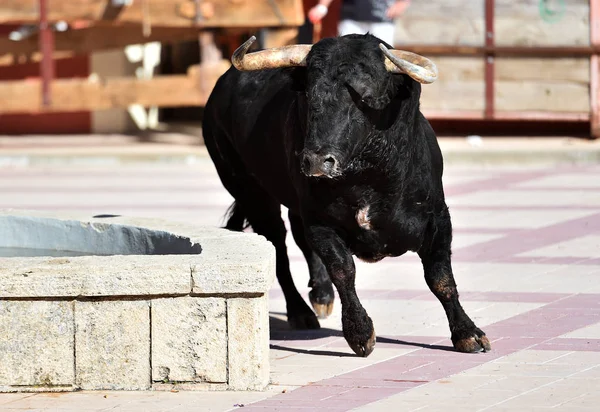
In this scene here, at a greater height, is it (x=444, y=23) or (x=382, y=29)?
(x=382, y=29)

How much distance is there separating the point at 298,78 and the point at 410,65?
604 mm

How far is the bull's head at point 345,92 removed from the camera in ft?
19.5

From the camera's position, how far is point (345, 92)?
6047 mm

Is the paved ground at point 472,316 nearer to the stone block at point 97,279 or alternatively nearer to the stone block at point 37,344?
the stone block at point 37,344

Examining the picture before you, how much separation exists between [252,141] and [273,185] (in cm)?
28

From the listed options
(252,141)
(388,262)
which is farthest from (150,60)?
(252,141)

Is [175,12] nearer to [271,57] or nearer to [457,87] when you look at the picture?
[457,87]

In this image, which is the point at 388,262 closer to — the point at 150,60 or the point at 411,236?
the point at 411,236

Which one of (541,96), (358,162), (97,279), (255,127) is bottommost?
(541,96)

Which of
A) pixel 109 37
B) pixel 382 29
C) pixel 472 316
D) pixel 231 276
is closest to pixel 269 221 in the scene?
pixel 472 316

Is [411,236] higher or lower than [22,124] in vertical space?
higher

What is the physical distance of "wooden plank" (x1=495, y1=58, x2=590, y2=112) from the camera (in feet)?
51.5

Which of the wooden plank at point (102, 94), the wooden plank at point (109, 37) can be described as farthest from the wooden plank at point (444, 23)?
the wooden plank at point (109, 37)

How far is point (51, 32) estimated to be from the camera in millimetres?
16562
